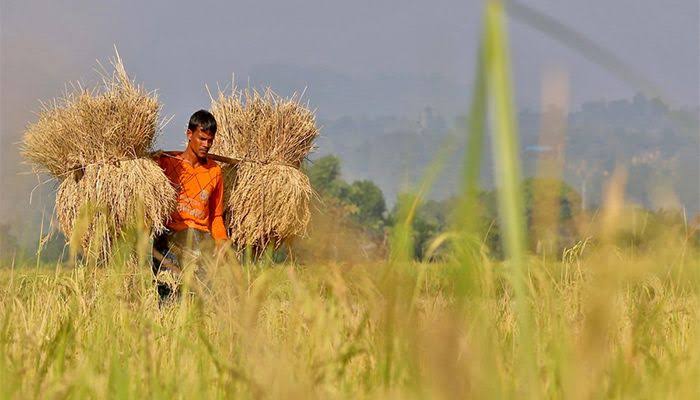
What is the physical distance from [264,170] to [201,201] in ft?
3.27

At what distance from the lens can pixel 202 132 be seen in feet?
22.8

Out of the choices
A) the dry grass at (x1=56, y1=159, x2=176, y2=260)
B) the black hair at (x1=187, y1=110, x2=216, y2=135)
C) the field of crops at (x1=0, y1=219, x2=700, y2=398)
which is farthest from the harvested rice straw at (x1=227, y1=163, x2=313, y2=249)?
the field of crops at (x1=0, y1=219, x2=700, y2=398)

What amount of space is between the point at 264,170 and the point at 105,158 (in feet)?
4.92

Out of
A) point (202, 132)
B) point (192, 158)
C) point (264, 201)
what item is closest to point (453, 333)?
point (202, 132)

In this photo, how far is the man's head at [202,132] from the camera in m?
6.96

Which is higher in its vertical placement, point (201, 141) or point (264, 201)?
point (201, 141)

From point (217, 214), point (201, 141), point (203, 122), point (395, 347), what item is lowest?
point (395, 347)

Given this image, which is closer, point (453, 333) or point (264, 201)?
point (453, 333)

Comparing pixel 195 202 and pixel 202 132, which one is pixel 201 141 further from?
pixel 195 202

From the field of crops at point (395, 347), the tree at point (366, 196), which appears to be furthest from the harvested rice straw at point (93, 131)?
the tree at point (366, 196)

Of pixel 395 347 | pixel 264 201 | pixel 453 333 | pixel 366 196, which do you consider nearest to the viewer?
pixel 453 333

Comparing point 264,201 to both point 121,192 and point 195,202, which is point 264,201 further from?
point 121,192

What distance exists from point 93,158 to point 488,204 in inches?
253

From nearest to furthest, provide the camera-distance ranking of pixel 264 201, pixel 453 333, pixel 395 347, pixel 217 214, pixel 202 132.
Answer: pixel 453 333, pixel 395 347, pixel 202 132, pixel 217 214, pixel 264 201
